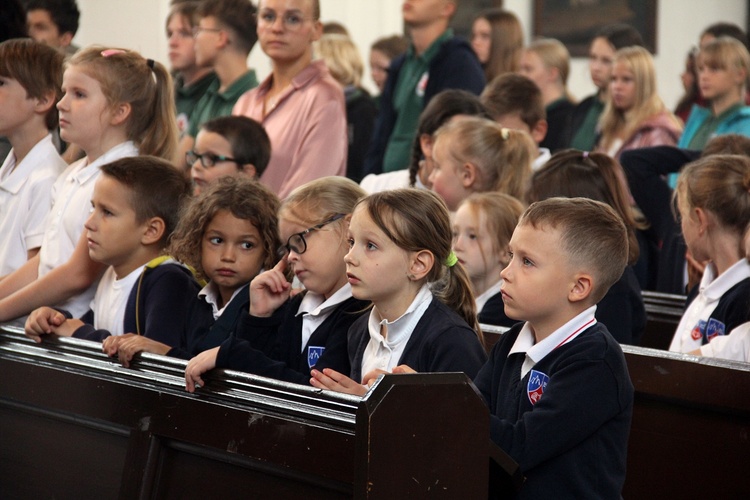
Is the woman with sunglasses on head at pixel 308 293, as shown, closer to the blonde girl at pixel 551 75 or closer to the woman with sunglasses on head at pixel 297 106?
the woman with sunglasses on head at pixel 297 106

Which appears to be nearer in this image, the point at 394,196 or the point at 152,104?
the point at 394,196

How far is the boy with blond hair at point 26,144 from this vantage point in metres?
4.37

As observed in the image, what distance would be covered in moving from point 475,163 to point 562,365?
2.41 m

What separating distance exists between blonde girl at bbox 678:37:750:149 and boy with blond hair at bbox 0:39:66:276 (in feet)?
12.7

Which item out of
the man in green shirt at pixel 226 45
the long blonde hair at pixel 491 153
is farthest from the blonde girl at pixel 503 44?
the long blonde hair at pixel 491 153

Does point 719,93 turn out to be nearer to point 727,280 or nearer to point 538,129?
point 538,129

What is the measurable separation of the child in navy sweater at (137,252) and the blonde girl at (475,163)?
1330 mm

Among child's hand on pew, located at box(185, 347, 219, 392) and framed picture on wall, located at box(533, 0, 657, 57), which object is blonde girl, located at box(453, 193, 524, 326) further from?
framed picture on wall, located at box(533, 0, 657, 57)

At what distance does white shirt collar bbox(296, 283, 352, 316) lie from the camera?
3.19m

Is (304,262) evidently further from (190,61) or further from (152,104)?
(190,61)

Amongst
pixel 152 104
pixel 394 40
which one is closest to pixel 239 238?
pixel 152 104

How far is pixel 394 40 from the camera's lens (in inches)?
370

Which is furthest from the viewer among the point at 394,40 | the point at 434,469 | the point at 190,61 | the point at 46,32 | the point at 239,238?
the point at 394,40

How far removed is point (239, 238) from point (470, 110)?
202 centimetres
